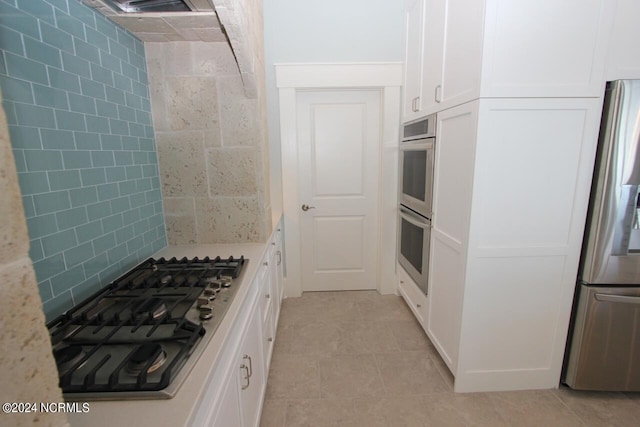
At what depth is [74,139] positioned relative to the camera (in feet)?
3.93

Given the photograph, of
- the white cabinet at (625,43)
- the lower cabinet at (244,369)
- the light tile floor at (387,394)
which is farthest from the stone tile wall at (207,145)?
the white cabinet at (625,43)

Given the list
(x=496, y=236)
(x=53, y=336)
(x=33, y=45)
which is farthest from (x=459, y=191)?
(x=33, y=45)

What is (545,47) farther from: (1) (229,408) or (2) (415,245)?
(1) (229,408)

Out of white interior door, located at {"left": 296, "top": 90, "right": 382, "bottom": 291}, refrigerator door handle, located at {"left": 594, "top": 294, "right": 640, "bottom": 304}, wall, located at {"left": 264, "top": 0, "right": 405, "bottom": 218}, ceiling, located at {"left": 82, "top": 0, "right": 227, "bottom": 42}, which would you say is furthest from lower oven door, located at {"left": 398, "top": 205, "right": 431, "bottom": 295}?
ceiling, located at {"left": 82, "top": 0, "right": 227, "bottom": 42}

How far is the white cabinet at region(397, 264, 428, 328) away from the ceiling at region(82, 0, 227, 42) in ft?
7.09

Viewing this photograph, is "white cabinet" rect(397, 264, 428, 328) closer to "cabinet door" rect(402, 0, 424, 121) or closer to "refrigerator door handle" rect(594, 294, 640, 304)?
"refrigerator door handle" rect(594, 294, 640, 304)

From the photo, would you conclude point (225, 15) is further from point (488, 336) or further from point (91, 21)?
point (488, 336)

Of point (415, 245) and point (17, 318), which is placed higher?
point (17, 318)

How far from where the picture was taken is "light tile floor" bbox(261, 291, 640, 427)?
5.28 ft

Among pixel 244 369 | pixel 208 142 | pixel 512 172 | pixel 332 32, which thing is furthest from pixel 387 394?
pixel 332 32

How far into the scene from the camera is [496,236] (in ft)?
5.16

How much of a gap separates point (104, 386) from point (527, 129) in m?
1.90

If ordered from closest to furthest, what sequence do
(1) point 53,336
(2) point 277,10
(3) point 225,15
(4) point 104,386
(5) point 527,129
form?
(4) point 104,386 < (1) point 53,336 < (3) point 225,15 < (5) point 527,129 < (2) point 277,10

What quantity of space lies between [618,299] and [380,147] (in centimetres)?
194
